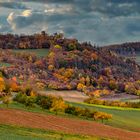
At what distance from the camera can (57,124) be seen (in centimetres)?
7631

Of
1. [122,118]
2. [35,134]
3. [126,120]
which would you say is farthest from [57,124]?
[122,118]

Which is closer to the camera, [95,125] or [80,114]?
[95,125]

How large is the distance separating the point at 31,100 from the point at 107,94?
87.7 meters

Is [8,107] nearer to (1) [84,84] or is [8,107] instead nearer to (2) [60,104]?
(2) [60,104]

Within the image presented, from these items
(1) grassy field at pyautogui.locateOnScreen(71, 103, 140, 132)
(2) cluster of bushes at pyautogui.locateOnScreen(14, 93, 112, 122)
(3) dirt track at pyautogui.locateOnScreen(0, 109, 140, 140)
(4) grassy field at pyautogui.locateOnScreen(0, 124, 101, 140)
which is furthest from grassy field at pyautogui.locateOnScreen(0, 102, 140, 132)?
(4) grassy field at pyautogui.locateOnScreen(0, 124, 101, 140)

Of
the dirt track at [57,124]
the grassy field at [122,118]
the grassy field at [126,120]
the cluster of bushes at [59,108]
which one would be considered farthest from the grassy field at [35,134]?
the cluster of bushes at [59,108]

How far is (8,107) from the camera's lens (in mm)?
89312

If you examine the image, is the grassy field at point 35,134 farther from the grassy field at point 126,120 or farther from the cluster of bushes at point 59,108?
the cluster of bushes at point 59,108

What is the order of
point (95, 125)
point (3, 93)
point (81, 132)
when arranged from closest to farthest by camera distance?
point (81, 132), point (95, 125), point (3, 93)

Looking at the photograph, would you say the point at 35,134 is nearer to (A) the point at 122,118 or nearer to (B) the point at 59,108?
(B) the point at 59,108

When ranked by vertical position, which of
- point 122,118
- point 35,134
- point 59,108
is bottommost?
point 122,118

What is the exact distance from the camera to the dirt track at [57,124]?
69856 millimetres

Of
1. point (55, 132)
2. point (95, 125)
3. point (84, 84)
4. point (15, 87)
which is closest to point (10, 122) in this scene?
point (55, 132)

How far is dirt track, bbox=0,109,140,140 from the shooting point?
69.9 m
